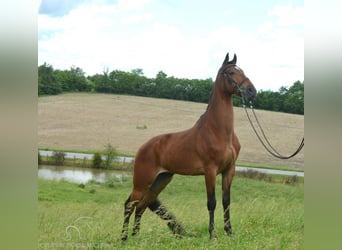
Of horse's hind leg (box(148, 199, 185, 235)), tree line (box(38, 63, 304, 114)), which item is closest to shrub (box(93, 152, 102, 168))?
tree line (box(38, 63, 304, 114))

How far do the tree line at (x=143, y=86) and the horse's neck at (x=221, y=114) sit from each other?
1.56 m

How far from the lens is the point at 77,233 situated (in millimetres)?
5324

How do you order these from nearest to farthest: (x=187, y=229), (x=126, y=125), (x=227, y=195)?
(x=227, y=195)
(x=187, y=229)
(x=126, y=125)

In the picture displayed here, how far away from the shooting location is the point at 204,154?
4.95 meters

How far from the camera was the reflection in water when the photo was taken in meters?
9.66

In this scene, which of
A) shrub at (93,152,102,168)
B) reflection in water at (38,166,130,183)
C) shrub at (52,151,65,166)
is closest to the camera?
reflection in water at (38,166,130,183)

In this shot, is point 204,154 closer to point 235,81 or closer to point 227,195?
point 227,195

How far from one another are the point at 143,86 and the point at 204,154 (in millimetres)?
3510

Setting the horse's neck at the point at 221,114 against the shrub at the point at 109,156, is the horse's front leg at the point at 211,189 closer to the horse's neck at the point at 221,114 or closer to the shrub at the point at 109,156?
the horse's neck at the point at 221,114

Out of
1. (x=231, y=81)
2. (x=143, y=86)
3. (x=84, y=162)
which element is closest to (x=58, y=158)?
(x=84, y=162)

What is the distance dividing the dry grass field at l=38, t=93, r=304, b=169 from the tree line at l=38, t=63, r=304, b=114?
1.45ft

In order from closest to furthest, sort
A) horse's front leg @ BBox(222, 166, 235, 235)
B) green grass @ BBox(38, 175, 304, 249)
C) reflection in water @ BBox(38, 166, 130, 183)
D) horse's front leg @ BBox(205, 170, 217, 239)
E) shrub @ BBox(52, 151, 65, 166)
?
green grass @ BBox(38, 175, 304, 249) < horse's front leg @ BBox(205, 170, 217, 239) < horse's front leg @ BBox(222, 166, 235, 235) < reflection in water @ BBox(38, 166, 130, 183) < shrub @ BBox(52, 151, 65, 166)

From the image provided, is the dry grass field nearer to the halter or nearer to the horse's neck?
the horse's neck

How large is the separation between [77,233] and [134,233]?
73 centimetres
